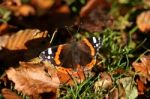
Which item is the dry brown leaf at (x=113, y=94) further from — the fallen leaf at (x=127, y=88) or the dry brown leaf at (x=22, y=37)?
the dry brown leaf at (x=22, y=37)

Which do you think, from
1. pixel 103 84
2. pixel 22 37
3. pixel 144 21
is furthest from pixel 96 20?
pixel 103 84

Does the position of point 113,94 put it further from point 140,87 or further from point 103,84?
point 140,87

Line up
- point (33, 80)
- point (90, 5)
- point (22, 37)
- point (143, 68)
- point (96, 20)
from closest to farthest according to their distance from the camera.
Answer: point (33, 80) → point (143, 68) → point (22, 37) → point (96, 20) → point (90, 5)

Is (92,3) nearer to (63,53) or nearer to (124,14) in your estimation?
(124,14)

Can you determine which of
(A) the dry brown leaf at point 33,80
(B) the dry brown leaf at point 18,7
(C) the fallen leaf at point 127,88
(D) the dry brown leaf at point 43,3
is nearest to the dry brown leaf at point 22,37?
(A) the dry brown leaf at point 33,80

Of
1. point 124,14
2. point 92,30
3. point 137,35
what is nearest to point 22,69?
point 92,30
